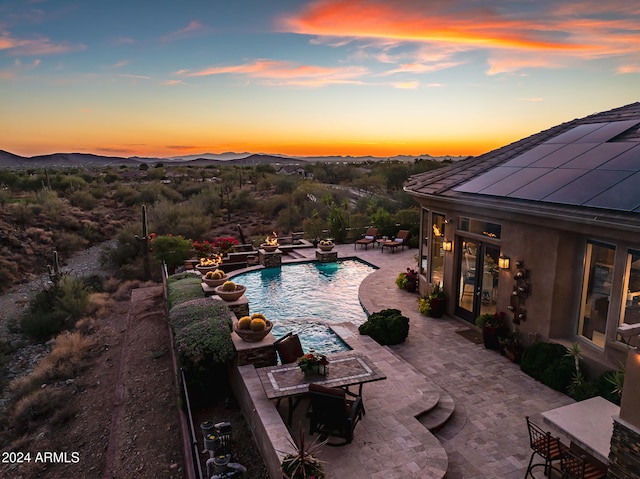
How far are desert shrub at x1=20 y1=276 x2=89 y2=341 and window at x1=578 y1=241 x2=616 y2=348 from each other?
1747 centimetres

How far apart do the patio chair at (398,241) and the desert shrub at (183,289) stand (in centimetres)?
1081

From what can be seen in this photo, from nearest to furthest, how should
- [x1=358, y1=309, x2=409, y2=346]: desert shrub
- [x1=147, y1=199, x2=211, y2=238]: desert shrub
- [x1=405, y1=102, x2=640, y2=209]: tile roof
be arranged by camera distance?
[x1=358, y1=309, x2=409, y2=346]: desert shrub → [x1=405, y1=102, x2=640, y2=209]: tile roof → [x1=147, y1=199, x2=211, y2=238]: desert shrub

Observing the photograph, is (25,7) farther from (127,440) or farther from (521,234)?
(521,234)

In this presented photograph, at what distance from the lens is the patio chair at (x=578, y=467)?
15.5ft

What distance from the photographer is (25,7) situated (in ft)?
46.8

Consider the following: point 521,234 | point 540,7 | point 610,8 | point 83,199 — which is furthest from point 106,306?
point 83,199

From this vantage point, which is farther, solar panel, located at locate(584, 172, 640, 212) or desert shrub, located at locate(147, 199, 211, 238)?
desert shrub, located at locate(147, 199, 211, 238)

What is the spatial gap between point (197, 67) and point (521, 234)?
17263mm

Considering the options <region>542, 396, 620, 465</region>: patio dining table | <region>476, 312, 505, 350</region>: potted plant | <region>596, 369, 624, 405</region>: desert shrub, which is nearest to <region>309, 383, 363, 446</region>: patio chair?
<region>542, 396, 620, 465</region>: patio dining table

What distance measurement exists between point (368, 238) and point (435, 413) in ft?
52.5

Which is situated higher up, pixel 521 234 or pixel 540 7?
pixel 540 7

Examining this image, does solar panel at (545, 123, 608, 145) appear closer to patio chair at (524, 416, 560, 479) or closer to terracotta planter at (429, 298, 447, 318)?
terracotta planter at (429, 298, 447, 318)

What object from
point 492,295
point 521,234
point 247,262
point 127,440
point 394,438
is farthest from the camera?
point 247,262

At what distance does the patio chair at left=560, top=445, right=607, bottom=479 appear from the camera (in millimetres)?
4711
